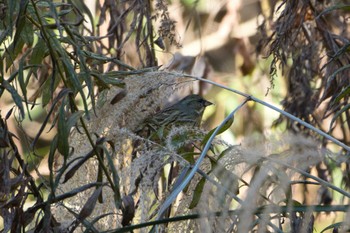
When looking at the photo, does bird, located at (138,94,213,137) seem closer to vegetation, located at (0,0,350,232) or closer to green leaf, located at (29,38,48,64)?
vegetation, located at (0,0,350,232)

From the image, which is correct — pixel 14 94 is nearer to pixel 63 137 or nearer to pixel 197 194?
pixel 63 137

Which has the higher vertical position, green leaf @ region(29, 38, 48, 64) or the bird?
the bird

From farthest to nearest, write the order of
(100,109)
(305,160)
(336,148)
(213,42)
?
(213,42) → (336,148) → (100,109) → (305,160)

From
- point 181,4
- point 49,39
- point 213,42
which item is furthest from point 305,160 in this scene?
point 213,42

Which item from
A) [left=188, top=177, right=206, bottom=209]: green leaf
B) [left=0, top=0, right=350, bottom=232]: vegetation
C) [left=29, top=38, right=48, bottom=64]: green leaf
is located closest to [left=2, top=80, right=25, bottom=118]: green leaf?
[left=0, top=0, right=350, bottom=232]: vegetation

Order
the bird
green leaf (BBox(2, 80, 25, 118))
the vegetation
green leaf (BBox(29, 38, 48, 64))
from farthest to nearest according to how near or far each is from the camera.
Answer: the bird → green leaf (BBox(29, 38, 48, 64)) → green leaf (BBox(2, 80, 25, 118)) → the vegetation

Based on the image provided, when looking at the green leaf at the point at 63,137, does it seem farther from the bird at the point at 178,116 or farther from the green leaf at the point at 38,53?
the bird at the point at 178,116

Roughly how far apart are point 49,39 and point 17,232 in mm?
380

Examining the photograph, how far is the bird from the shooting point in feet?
6.82

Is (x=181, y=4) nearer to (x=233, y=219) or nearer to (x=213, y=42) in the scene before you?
(x=213, y=42)

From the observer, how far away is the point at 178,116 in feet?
8.79

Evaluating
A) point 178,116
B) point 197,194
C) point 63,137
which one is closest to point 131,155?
point 197,194

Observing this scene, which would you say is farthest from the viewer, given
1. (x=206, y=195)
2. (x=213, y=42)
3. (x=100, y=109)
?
(x=213, y=42)

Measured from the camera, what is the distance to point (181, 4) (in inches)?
174
